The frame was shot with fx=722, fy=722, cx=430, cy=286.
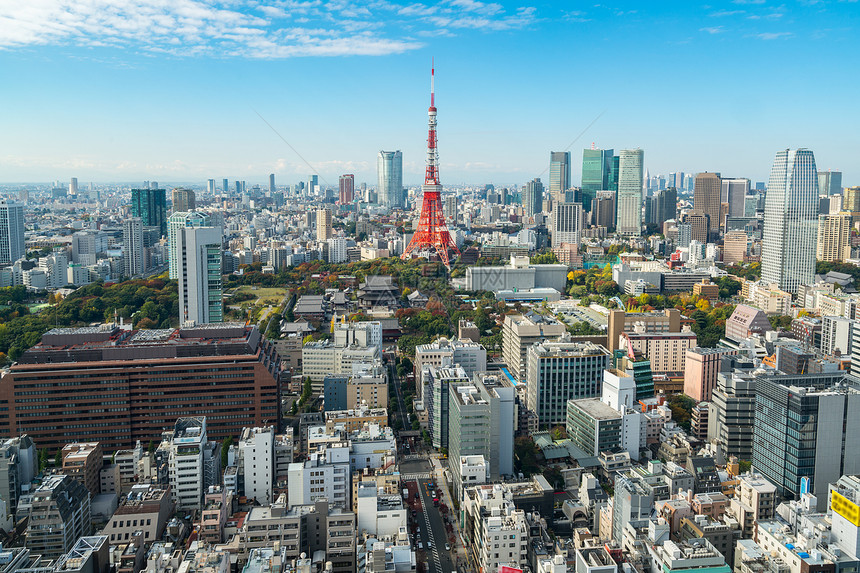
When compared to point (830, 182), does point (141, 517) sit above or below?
below

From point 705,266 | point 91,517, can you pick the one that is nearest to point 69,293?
point 91,517

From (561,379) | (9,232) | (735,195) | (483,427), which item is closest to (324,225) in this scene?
(9,232)

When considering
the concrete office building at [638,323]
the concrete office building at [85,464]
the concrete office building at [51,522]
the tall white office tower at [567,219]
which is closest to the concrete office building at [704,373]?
the concrete office building at [638,323]

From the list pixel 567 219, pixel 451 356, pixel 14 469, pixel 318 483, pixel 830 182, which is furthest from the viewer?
pixel 830 182

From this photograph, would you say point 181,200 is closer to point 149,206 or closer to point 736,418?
point 149,206

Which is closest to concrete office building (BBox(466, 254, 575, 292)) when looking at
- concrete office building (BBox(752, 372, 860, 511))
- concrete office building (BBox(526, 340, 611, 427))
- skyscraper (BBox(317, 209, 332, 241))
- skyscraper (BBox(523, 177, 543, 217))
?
concrete office building (BBox(526, 340, 611, 427))

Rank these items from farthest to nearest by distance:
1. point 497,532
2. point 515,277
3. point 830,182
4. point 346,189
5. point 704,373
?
point 346,189 → point 830,182 → point 515,277 → point 704,373 → point 497,532
